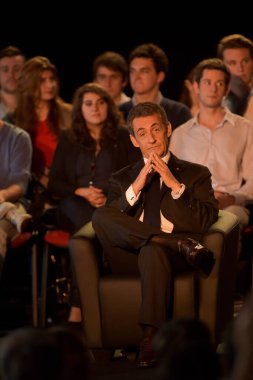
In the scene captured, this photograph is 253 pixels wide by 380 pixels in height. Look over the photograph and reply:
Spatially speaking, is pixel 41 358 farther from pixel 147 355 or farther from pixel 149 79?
pixel 149 79

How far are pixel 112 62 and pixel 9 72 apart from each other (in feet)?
2.46

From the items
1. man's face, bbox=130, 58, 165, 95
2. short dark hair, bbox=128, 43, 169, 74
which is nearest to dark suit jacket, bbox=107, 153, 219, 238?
man's face, bbox=130, 58, 165, 95

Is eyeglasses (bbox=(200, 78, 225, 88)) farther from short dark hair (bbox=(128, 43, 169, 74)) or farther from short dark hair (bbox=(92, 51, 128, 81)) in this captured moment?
short dark hair (bbox=(92, 51, 128, 81))

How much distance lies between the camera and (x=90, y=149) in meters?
6.46

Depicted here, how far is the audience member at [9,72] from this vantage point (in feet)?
24.5

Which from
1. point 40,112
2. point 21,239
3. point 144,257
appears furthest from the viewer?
point 40,112

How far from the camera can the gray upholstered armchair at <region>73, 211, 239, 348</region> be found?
5055 millimetres

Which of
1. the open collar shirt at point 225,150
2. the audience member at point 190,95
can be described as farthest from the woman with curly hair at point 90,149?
the audience member at point 190,95

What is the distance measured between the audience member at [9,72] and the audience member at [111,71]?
56cm

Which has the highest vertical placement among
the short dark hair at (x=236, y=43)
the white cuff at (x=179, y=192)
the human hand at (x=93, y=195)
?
the short dark hair at (x=236, y=43)

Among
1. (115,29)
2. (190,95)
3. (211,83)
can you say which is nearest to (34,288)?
(211,83)

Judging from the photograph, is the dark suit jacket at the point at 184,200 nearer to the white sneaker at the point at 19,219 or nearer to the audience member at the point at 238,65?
the white sneaker at the point at 19,219

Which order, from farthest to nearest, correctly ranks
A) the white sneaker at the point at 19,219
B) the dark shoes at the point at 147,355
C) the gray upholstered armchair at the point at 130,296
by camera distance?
the white sneaker at the point at 19,219, the gray upholstered armchair at the point at 130,296, the dark shoes at the point at 147,355

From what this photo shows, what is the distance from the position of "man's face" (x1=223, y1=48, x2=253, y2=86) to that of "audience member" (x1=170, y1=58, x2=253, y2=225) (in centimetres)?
64
